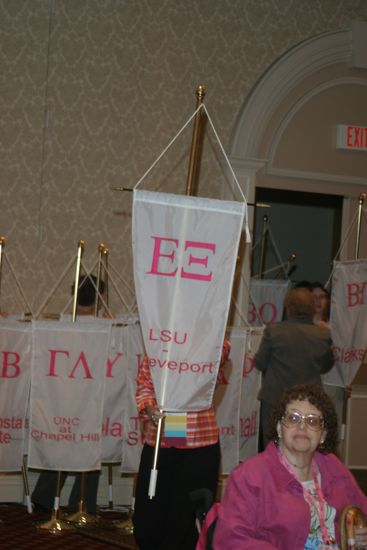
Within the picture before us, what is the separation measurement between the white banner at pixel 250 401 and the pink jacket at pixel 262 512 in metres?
3.00

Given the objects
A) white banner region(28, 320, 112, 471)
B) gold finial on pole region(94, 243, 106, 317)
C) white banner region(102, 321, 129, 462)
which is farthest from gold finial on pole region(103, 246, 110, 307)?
white banner region(28, 320, 112, 471)

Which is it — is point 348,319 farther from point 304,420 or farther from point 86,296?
point 304,420

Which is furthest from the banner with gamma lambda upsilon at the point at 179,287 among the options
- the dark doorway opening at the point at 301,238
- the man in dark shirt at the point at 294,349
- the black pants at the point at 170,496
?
the dark doorway opening at the point at 301,238

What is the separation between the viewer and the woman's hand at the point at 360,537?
281 cm

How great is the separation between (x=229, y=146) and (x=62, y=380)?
2.28 meters

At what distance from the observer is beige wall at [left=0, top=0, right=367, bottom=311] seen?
6.28m

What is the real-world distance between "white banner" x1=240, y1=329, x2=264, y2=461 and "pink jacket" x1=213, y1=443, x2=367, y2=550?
9.84 ft

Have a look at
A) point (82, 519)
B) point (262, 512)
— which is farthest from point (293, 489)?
point (82, 519)

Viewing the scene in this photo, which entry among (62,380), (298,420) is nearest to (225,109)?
(62,380)

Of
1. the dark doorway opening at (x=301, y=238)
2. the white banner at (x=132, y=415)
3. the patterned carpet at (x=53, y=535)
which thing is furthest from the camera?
the dark doorway opening at (x=301, y=238)

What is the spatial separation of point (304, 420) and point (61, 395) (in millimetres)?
2559

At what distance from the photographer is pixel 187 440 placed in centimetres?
402

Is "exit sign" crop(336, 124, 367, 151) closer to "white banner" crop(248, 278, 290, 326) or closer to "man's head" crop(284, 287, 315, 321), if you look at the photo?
"white banner" crop(248, 278, 290, 326)

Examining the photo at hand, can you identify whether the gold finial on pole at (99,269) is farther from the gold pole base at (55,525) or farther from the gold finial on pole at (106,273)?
the gold pole base at (55,525)
